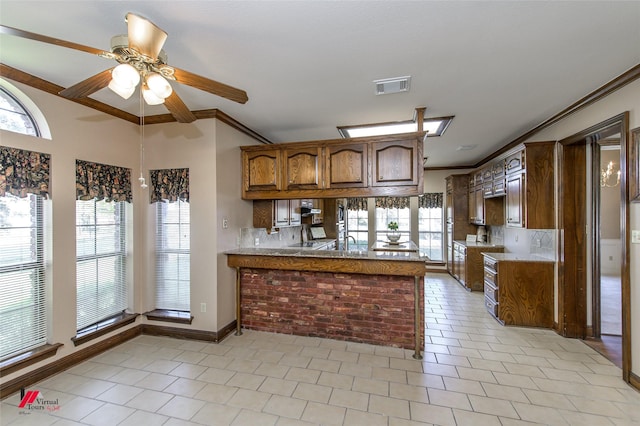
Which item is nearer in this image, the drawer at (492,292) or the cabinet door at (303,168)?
the cabinet door at (303,168)

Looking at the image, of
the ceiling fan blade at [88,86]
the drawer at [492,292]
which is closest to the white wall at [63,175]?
the ceiling fan blade at [88,86]

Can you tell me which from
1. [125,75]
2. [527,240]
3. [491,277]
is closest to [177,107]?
[125,75]

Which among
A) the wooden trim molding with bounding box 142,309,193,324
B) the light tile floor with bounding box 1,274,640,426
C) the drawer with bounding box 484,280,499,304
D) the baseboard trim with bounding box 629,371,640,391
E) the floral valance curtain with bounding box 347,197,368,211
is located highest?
the floral valance curtain with bounding box 347,197,368,211

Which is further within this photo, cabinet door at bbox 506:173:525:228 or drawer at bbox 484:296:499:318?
drawer at bbox 484:296:499:318

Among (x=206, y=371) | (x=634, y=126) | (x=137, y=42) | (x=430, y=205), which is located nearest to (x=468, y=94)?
(x=634, y=126)

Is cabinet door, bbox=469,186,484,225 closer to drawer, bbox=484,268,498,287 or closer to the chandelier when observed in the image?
drawer, bbox=484,268,498,287

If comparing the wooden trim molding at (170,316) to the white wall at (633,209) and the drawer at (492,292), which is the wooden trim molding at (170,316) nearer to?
the drawer at (492,292)

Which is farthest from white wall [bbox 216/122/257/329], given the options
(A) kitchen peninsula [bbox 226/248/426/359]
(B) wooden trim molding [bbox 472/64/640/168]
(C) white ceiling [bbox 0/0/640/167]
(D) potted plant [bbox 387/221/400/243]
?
(B) wooden trim molding [bbox 472/64/640/168]

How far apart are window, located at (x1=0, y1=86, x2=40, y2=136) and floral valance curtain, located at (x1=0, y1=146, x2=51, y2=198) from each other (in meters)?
0.21

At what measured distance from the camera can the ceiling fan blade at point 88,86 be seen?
64.6 inches

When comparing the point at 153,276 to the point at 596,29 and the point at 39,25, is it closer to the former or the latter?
the point at 39,25

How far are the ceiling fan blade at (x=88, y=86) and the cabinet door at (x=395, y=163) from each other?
2378 mm

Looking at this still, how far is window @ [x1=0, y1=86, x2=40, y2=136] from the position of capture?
2.28 meters

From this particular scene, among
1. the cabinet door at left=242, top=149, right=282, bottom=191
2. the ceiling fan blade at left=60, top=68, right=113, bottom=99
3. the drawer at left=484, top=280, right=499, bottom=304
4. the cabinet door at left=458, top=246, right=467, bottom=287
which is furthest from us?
the cabinet door at left=458, top=246, right=467, bottom=287
